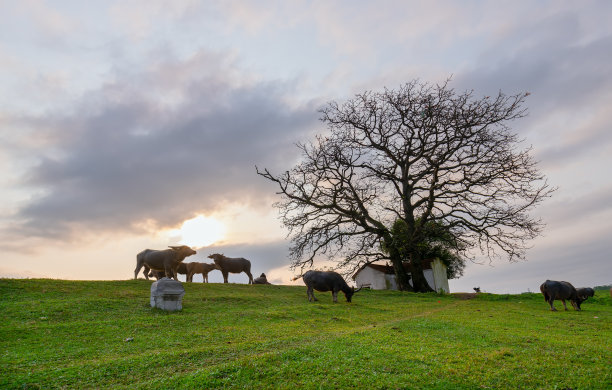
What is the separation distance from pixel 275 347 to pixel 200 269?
26161 mm

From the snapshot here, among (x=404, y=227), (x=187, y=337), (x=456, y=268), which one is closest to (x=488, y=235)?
(x=404, y=227)

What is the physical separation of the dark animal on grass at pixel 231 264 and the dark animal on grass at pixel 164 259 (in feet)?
21.3

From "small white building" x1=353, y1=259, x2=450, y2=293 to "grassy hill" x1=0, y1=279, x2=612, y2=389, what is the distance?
84.2ft

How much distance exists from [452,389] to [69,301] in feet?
56.6

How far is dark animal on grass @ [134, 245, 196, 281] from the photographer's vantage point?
1070 inches

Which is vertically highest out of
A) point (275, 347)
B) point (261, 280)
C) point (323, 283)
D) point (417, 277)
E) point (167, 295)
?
point (417, 277)

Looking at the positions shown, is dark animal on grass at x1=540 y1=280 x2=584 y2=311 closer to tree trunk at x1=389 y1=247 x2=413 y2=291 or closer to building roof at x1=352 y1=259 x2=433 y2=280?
tree trunk at x1=389 y1=247 x2=413 y2=291

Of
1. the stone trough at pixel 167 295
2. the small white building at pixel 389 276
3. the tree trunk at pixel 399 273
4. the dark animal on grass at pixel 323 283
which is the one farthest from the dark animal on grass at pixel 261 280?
the stone trough at pixel 167 295

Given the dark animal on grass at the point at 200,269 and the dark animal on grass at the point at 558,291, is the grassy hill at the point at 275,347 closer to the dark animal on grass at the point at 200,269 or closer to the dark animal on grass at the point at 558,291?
the dark animal on grass at the point at 558,291

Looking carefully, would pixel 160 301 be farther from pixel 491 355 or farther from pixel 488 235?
pixel 488 235

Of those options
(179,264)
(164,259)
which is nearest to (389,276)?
(179,264)

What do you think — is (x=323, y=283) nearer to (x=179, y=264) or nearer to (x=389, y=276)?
(x=179, y=264)

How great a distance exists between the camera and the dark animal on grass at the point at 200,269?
3484 centimetres

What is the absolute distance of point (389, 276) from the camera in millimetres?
47625
